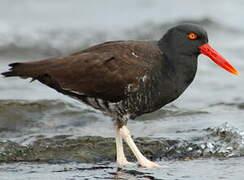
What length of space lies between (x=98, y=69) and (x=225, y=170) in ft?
5.52

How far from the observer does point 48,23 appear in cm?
1662

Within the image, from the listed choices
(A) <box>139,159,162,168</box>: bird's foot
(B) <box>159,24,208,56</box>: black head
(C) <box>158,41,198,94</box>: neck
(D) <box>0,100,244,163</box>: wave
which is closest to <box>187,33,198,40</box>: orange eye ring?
(B) <box>159,24,208,56</box>: black head

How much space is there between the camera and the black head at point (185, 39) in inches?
303

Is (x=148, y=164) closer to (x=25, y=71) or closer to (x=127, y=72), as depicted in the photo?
(x=127, y=72)

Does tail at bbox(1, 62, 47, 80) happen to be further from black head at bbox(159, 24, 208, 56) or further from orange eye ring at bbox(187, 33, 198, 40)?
orange eye ring at bbox(187, 33, 198, 40)

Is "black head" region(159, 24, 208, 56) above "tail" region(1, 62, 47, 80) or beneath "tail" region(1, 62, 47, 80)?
above

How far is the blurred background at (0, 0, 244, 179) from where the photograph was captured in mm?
9000

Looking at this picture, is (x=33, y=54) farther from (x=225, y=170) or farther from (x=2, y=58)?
(x=225, y=170)

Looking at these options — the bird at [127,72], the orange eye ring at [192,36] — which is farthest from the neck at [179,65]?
the orange eye ring at [192,36]

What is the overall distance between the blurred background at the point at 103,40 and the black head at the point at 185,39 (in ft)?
4.02

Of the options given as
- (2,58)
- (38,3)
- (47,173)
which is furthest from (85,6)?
(47,173)

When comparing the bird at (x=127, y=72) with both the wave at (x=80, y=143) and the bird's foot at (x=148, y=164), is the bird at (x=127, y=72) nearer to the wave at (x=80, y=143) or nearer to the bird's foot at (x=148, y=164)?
the bird's foot at (x=148, y=164)

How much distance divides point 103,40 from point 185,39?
8.01 meters

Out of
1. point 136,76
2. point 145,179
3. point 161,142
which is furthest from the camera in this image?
point 161,142
